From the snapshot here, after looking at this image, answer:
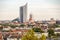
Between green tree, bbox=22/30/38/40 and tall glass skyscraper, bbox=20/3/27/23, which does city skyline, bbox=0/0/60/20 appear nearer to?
tall glass skyscraper, bbox=20/3/27/23

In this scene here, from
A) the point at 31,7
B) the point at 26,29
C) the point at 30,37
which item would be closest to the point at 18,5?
the point at 31,7

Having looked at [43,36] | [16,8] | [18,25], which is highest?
[16,8]

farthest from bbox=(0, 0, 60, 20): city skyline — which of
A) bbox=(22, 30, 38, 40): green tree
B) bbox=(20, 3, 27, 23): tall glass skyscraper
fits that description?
bbox=(22, 30, 38, 40): green tree

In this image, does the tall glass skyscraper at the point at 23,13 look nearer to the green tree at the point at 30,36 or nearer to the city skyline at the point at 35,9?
the city skyline at the point at 35,9

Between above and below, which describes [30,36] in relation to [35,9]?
below

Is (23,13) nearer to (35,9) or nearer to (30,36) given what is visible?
(35,9)

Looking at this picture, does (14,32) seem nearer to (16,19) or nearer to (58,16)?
(16,19)

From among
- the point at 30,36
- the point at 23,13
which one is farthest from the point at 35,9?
the point at 30,36

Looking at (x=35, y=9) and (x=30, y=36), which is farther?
(x=35, y=9)

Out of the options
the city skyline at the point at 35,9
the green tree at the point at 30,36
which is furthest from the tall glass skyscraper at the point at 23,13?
the green tree at the point at 30,36
